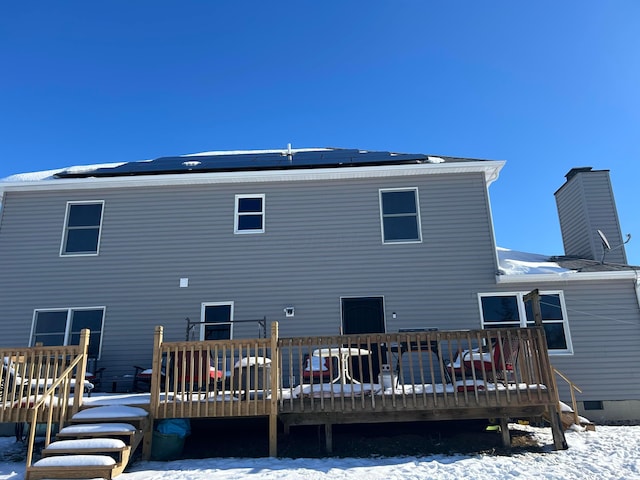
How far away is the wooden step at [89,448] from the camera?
5227mm

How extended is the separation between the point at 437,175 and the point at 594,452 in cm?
640

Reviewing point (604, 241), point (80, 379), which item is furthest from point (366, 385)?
point (604, 241)

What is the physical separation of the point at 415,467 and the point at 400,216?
6.05 metres

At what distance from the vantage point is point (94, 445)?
17.3 ft

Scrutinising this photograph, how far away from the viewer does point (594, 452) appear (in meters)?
6.00

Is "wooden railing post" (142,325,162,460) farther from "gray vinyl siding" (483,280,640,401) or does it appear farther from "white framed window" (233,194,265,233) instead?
"gray vinyl siding" (483,280,640,401)

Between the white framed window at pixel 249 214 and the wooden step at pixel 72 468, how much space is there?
19.9 feet

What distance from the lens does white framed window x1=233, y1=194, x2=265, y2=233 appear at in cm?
1048

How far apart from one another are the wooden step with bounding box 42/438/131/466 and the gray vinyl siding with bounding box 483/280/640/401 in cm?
791

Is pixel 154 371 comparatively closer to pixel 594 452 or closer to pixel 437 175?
pixel 594 452

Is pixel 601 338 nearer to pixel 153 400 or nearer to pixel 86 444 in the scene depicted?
pixel 153 400

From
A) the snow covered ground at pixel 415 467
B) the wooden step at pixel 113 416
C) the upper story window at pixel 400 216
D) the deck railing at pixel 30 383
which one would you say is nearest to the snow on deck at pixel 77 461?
the snow covered ground at pixel 415 467

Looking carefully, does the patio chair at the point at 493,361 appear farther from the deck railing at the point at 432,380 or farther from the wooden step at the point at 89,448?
the wooden step at the point at 89,448

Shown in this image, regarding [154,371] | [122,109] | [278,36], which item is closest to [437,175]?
[278,36]
